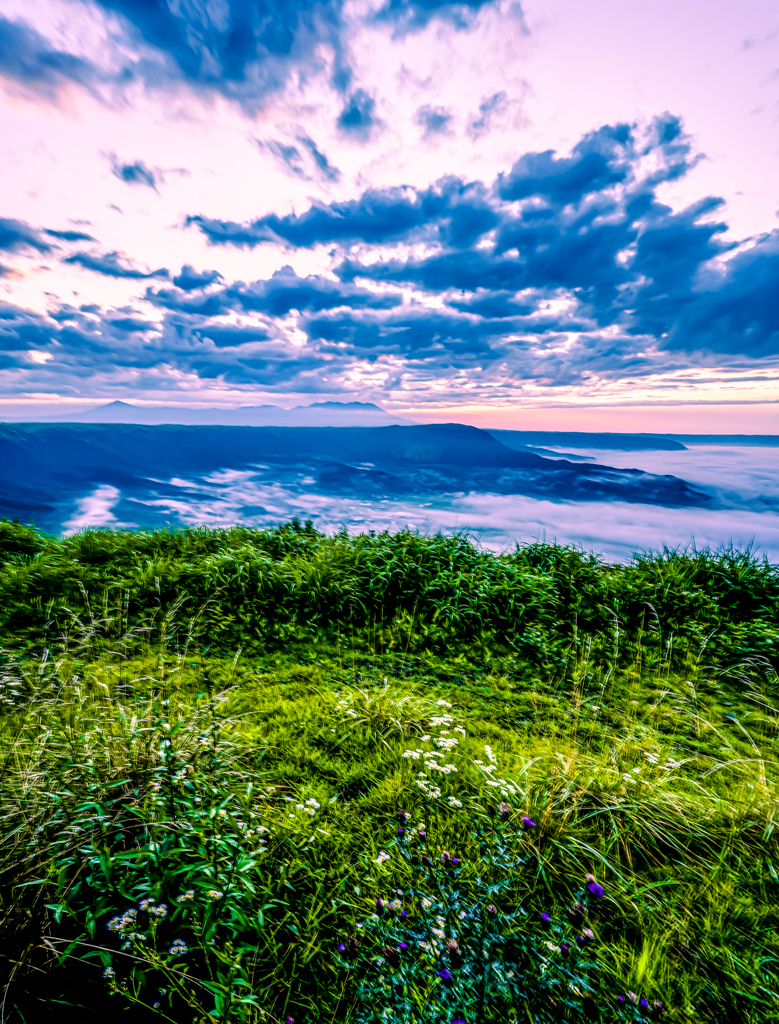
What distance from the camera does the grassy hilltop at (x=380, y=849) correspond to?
1367mm

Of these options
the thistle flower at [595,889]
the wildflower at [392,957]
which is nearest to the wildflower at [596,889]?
the thistle flower at [595,889]

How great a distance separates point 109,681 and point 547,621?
14.1ft

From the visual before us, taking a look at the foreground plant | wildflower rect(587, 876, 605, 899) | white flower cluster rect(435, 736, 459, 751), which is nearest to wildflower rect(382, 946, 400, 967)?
the foreground plant

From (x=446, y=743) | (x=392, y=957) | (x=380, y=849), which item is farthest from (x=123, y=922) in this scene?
(x=446, y=743)

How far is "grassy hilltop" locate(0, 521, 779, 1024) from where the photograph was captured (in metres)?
1.37

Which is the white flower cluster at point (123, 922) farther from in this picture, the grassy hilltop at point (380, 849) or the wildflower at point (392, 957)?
the wildflower at point (392, 957)

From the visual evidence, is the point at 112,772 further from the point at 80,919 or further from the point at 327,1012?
the point at 327,1012

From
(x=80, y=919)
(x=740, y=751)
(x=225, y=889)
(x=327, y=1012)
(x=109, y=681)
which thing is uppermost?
(x=225, y=889)

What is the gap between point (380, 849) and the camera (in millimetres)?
1904

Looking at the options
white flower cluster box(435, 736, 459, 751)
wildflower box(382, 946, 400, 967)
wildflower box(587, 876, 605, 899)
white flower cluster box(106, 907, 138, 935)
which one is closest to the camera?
white flower cluster box(106, 907, 138, 935)

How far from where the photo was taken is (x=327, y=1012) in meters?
1.38

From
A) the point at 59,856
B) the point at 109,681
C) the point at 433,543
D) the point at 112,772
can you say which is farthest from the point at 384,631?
the point at 59,856

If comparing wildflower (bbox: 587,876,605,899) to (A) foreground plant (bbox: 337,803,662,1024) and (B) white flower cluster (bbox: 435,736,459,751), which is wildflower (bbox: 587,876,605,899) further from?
(B) white flower cluster (bbox: 435,736,459,751)

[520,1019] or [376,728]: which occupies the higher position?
[520,1019]
